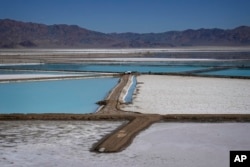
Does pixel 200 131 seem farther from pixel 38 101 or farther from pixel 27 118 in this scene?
pixel 38 101

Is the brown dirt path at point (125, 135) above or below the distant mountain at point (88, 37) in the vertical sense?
below

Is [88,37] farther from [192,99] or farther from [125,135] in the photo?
[125,135]

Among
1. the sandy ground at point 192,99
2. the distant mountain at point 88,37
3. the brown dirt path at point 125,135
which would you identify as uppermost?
the distant mountain at point 88,37

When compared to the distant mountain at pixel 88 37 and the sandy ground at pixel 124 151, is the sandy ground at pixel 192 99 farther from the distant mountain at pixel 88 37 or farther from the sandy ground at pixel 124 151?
the distant mountain at pixel 88 37

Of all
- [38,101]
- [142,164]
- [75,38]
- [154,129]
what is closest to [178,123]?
[154,129]

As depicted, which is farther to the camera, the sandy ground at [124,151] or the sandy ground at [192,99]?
the sandy ground at [192,99]

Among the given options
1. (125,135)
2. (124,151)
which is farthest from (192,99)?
(124,151)

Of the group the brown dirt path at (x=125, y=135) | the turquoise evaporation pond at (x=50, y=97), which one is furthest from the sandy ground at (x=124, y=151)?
the turquoise evaporation pond at (x=50, y=97)
